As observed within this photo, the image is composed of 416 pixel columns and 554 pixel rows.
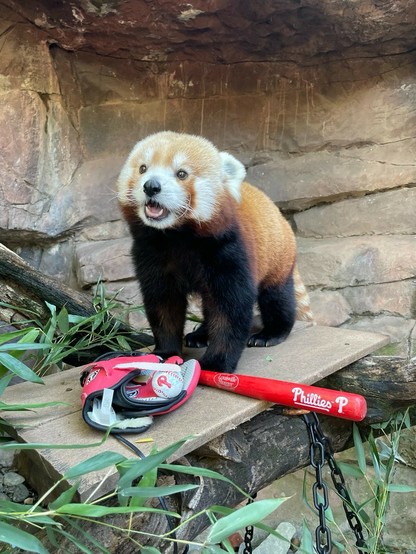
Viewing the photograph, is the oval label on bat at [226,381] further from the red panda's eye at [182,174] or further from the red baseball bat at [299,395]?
the red panda's eye at [182,174]

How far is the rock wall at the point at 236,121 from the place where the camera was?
2.92 m

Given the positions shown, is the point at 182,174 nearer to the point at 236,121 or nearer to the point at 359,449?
the point at 359,449

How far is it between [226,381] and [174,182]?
621 mm

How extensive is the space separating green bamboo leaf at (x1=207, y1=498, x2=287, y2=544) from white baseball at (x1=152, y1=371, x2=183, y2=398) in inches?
17.2

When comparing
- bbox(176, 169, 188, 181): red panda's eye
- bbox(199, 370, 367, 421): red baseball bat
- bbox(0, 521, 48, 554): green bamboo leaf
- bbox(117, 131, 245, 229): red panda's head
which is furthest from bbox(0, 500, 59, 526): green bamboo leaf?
bbox(176, 169, 188, 181): red panda's eye

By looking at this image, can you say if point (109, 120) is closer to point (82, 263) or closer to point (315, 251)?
point (82, 263)

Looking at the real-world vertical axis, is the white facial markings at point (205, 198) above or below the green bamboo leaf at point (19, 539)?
above

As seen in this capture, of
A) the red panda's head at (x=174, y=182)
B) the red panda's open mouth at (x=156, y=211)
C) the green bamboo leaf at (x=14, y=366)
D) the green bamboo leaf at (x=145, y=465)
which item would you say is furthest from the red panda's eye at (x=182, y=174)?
the green bamboo leaf at (x=145, y=465)

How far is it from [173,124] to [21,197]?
1158 millimetres

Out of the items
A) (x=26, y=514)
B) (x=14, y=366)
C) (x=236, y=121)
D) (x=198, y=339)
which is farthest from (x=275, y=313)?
(x=236, y=121)

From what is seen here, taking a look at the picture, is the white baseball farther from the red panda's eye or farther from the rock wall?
the rock wall

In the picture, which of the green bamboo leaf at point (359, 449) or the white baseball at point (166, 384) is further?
the green bamboo leaf at point (359, 449)

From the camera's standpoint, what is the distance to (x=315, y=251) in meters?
3.28

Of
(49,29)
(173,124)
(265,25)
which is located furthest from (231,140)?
(49,29)
